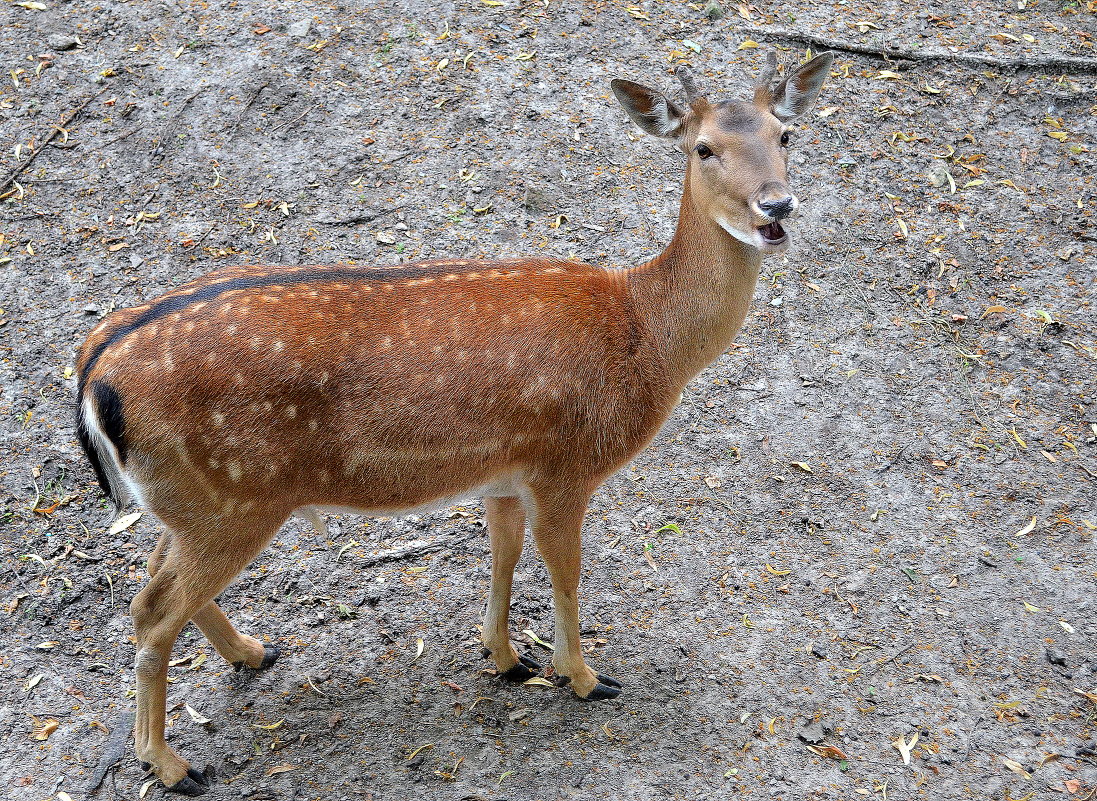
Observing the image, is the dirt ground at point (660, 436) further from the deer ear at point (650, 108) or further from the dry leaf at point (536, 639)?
the deer ear at point (650, 108)

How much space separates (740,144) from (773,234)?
1.41 ft

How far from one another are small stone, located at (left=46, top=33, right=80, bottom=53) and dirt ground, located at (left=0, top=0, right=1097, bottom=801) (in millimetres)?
33

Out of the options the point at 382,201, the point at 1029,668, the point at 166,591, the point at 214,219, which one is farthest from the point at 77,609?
the point at 1029,668

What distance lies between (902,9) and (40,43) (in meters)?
6.75

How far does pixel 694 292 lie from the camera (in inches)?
178

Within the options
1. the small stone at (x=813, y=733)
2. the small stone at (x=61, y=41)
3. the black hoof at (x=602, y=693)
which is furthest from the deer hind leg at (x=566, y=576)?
the small stone at (x=61, y=41)

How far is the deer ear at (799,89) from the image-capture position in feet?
15.4

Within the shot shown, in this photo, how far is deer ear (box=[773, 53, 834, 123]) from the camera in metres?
4.68

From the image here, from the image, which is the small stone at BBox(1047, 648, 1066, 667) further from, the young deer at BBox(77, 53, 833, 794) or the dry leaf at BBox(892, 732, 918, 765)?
the young deer at BBox(77, 53, 833, 794)

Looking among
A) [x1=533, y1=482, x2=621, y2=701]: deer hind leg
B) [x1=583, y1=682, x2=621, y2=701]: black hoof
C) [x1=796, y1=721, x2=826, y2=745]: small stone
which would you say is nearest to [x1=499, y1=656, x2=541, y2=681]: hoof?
[x1=533, y1=482, x2=621, y2=701]: deer hind leg

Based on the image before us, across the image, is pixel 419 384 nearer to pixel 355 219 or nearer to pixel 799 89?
pixel 799 89

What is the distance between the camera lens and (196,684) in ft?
15.9

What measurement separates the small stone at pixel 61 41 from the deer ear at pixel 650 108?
5.24 m

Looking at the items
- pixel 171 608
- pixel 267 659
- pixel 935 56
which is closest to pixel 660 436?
pixel 267 659
